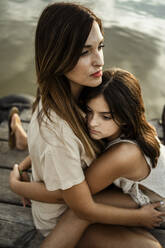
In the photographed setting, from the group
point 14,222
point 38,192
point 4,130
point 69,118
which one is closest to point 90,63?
point 69,118

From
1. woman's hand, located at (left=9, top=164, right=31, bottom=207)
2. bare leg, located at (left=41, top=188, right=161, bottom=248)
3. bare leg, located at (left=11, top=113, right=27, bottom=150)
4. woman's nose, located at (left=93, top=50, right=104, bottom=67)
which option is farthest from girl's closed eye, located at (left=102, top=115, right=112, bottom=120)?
bare leg, located at (left=11, top=113, right=27, bottom=150)

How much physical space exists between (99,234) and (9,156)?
1.13m

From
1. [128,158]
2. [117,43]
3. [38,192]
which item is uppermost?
[128,158]

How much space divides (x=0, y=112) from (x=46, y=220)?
177cm

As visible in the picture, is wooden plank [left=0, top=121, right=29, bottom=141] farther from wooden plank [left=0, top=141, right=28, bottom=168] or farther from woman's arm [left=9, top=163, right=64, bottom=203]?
woman's arm [left=9, top=163, right=64, bottom=203]

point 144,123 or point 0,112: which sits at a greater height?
point 144,123

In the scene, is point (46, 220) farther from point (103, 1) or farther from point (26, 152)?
point (103, 1)

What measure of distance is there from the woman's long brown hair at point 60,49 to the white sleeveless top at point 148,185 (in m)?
0.37

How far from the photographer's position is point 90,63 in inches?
54.3

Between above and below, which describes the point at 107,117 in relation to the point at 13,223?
above

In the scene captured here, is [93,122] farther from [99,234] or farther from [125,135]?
[99,234]

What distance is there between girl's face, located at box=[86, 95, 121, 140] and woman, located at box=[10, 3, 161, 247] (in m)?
0.05

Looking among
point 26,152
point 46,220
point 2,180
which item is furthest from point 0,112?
point 46,220

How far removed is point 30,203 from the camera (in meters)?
1.95
